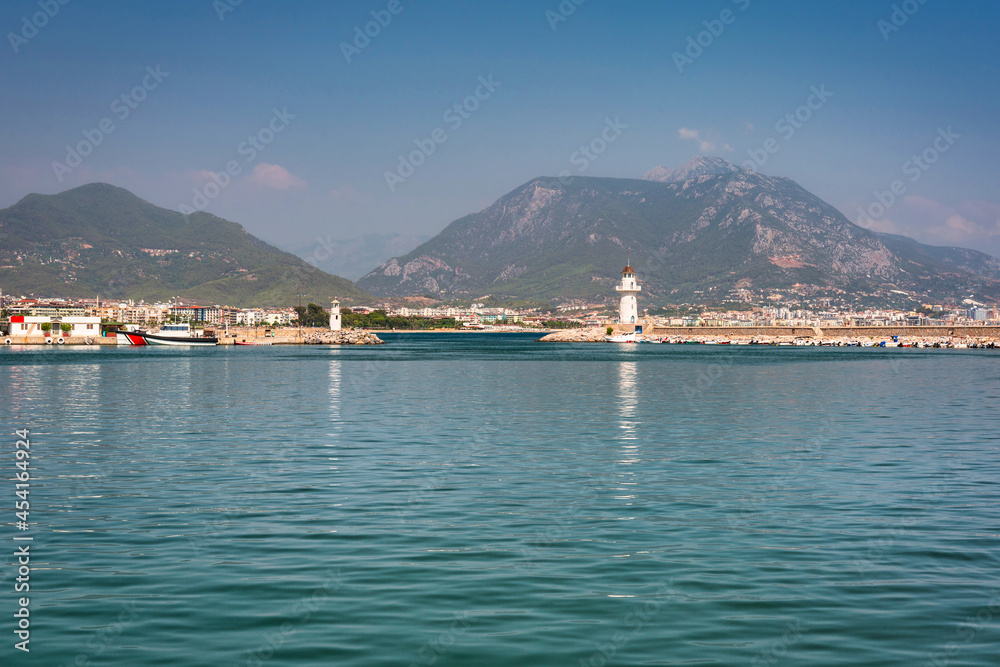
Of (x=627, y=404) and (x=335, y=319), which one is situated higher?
(x=335, y=319)

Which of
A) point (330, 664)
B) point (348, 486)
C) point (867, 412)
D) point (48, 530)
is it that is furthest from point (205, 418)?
point (867, 412)

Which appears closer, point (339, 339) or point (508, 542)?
point (508, 542)

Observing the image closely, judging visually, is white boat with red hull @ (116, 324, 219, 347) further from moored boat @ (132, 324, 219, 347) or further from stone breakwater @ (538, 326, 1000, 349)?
stone breakwater @ (538, 326, 1000, 349)

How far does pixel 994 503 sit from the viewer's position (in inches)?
645

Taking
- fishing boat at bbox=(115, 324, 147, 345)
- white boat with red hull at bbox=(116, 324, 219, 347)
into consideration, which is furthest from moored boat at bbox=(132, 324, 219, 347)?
fishing boat at bbox=(115, 324, 147, 345)

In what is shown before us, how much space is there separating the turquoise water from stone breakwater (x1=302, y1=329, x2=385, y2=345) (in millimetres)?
149675

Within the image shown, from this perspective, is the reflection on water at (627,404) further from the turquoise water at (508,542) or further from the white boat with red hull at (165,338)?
the white boat with red hull at (165,338)

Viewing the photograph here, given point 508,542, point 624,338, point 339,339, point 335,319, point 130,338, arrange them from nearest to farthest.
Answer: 1. point 508,542
2. point 130,338
3. point 339,339
4. point 624,338
5. point 335,319

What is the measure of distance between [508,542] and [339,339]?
174089 mm

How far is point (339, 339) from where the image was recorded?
182875 mm

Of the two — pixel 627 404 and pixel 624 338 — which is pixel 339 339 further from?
pixel 627 404

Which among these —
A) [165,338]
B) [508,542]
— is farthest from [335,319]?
[508,542]

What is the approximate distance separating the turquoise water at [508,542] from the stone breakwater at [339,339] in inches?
5893

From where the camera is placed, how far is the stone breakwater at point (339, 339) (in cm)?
18038
